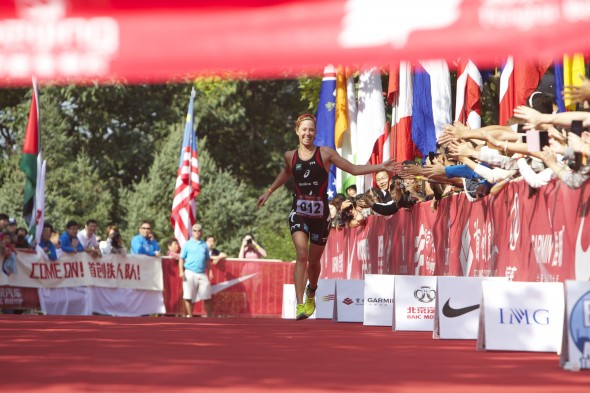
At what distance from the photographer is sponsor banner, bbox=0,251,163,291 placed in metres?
27.8

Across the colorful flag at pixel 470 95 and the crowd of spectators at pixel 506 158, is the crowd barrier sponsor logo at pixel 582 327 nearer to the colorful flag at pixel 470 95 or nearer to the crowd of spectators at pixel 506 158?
the crowd of spectators at pixel 506 158

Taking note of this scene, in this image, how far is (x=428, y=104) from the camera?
21969 millimetres

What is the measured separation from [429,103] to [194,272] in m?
9.72

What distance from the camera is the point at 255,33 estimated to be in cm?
572

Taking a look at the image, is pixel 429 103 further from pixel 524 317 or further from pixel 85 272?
pixel 524 317

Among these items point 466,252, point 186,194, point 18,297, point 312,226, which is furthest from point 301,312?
point 186,194

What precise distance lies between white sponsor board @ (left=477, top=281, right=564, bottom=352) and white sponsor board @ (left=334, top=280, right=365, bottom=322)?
7.28 meters

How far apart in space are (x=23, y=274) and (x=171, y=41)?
22877 millimetres

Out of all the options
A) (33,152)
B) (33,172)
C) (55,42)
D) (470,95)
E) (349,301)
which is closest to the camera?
(55,42)

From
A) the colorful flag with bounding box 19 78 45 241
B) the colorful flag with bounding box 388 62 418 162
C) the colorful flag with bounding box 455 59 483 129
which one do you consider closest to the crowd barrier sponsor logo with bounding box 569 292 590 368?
the colorful flag with bounding box 455 59 483 129

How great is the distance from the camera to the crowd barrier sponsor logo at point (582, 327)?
8.34 metres

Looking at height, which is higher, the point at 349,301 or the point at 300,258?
the point at 300,258

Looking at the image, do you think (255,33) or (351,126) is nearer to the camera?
(255,33)

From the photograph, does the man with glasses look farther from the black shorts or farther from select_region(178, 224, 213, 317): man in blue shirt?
the black shorts
